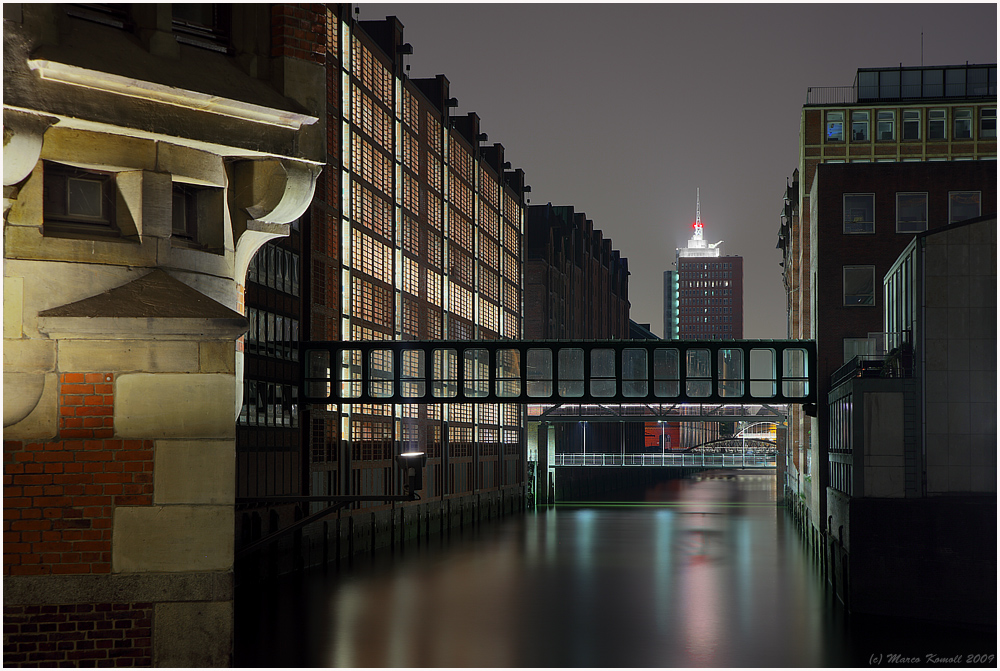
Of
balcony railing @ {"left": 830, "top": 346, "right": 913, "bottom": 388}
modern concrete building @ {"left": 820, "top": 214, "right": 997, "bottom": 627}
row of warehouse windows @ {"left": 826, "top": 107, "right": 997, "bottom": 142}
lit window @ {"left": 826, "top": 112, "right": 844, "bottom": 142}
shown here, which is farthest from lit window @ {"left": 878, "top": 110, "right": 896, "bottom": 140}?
modern concrete building @ {"left": 820, "top": 214, "right": 997, "bottom": 627}

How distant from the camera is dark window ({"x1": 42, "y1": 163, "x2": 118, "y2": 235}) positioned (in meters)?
9.45

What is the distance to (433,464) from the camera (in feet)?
214

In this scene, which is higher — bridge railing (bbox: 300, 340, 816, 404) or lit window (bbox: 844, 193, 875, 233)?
lit window (bbox: 844, 193, 875, 233)

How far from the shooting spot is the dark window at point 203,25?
33.8ft

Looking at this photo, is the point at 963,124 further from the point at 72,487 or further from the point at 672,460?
the point at 72,487

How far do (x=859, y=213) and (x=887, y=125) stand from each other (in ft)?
78.7

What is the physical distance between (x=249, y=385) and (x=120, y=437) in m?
31.1

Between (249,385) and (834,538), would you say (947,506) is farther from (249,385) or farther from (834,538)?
(249,385)

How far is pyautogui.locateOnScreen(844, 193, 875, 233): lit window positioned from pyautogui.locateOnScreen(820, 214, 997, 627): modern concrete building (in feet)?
53.3

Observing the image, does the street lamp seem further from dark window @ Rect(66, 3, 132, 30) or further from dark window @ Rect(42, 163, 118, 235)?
dark window @ Rect(66, 3, 132, 30)

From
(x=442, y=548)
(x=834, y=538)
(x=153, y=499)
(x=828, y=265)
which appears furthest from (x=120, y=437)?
(x=442, y=548)

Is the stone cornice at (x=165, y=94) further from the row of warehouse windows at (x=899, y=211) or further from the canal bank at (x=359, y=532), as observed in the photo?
the row of warehouse windows at (x=899, y=211)

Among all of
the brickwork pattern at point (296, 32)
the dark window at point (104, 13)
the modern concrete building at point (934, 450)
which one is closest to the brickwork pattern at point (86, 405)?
the dark window at point (104, 13)

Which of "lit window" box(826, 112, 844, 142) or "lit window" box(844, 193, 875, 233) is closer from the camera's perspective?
"lit window" box(844, 193, 875, 233)
